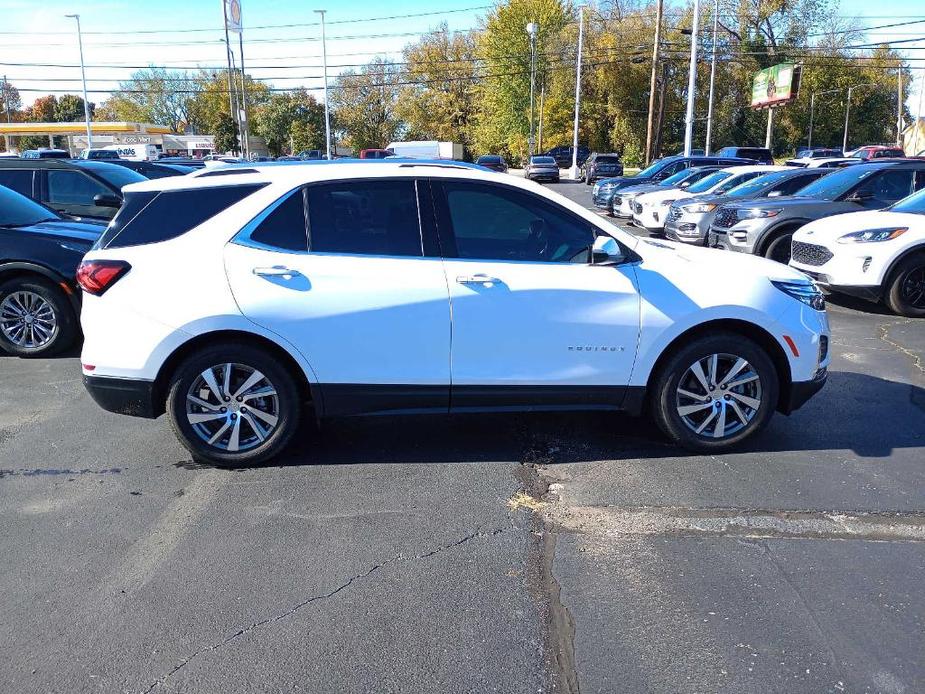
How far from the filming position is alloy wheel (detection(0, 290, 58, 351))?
7344 millimetres

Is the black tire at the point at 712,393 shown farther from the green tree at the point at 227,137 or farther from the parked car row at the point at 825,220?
the green tree at the point at 227,137

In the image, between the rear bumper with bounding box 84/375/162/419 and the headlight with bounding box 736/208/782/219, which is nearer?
the rear bumper with bounding box 84/375/162/419

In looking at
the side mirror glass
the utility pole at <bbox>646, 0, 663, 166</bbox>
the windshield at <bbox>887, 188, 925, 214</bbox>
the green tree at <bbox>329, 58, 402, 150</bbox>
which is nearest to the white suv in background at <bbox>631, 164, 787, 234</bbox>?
the windshield at <bbox>887, 188, 925, 214</bbox>

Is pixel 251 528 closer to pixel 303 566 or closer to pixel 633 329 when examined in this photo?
pixel 303 566

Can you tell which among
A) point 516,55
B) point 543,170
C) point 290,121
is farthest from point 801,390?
point 290,121

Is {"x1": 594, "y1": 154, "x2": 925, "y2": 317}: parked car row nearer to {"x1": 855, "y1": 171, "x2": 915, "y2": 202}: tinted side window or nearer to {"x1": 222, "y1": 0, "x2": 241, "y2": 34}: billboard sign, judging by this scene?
{"x1": 855, "y1": 171, "x2": 915, "y2": 202}: tinted side window

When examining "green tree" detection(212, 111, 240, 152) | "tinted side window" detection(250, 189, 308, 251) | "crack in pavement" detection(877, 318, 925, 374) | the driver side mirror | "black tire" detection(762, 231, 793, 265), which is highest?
"green tree" detection(212, 111, 240, 152)

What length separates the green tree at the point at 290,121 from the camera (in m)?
80.1

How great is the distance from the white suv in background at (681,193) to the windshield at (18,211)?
38.8ft

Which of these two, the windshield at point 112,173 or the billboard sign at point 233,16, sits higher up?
the billboard sign at point 233,16

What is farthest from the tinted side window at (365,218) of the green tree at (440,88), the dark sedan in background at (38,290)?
the green tree at (440,88)

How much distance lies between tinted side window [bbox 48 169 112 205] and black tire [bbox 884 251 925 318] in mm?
10108

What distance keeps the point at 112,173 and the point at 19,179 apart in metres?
1.43

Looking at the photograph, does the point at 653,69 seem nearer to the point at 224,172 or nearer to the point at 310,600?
the point at 224,172
